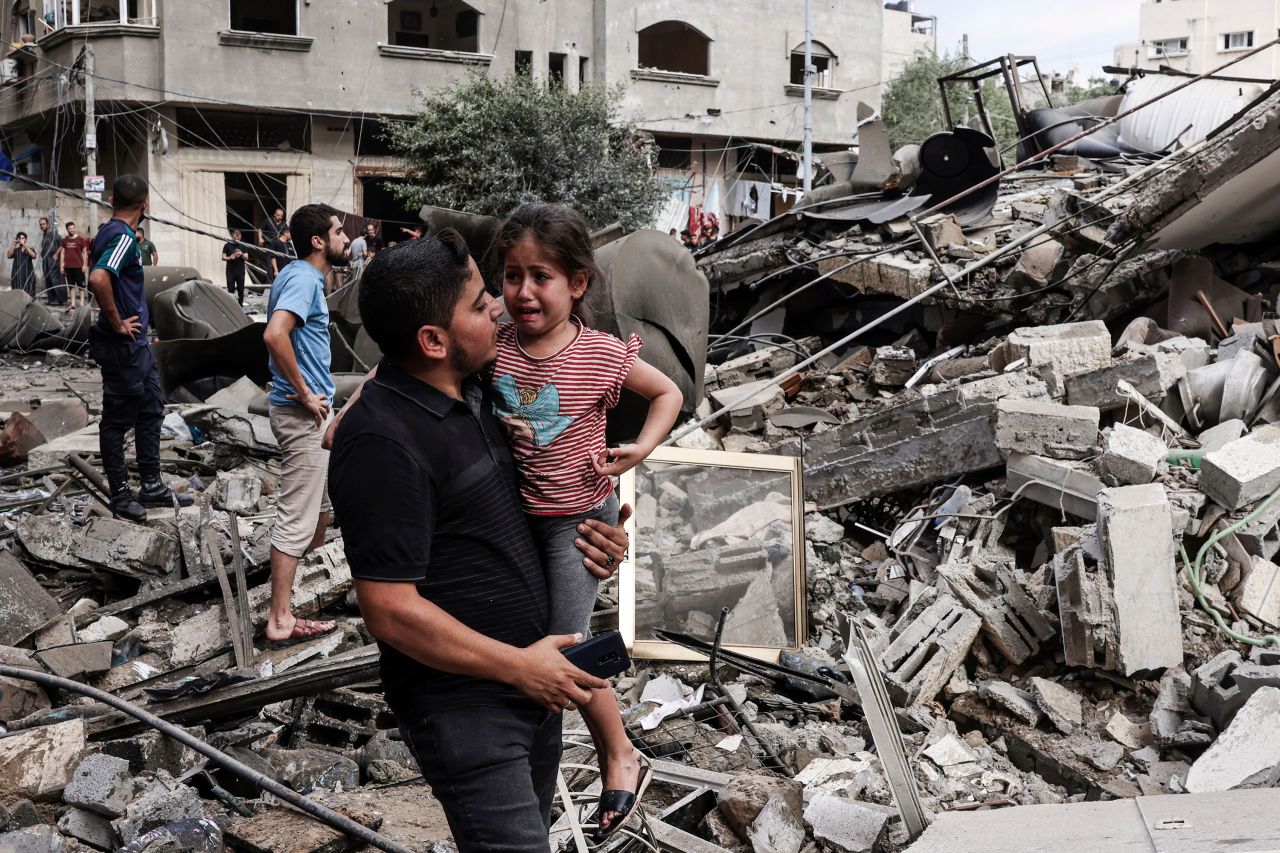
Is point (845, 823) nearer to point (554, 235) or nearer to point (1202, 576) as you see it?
point (554, 235)

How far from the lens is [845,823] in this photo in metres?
3.43

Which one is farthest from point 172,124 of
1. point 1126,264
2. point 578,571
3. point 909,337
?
point 578,571

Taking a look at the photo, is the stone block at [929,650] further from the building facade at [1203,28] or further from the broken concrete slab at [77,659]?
the building facade at [1203,28]

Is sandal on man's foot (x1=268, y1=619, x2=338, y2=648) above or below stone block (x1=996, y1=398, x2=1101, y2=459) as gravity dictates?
below

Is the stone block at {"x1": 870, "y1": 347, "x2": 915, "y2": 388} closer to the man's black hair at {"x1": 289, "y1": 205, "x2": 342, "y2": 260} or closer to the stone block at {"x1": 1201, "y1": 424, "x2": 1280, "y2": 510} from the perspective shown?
the stone block at {"x1": 1201, "y1": 424, "x2": 1280, "y2": 510}

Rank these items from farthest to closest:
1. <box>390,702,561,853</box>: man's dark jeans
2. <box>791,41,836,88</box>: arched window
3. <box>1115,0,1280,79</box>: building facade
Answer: <box>1115,0,1280,79</box>: building facade < <box>791,41,836,88</box>: arched window < <box>390,702,561,853</box>: man's dark jeans

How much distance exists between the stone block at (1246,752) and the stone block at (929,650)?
3.65ft

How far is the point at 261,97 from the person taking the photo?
22094mm

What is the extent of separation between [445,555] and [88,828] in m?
2.01

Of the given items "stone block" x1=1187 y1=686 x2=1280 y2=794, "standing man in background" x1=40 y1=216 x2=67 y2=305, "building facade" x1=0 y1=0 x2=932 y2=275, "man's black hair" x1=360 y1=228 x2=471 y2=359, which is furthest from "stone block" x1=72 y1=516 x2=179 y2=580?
"building facade" x1=0 y1=0 x2=932 y2=275

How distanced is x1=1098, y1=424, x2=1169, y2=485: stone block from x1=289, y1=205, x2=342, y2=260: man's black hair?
3643mm

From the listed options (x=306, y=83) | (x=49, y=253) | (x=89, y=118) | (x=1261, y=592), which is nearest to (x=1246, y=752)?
(x=1261, y=592)

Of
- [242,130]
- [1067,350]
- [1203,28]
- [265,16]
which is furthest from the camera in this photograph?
[1203,28]

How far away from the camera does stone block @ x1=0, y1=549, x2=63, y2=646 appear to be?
4.82 meters
